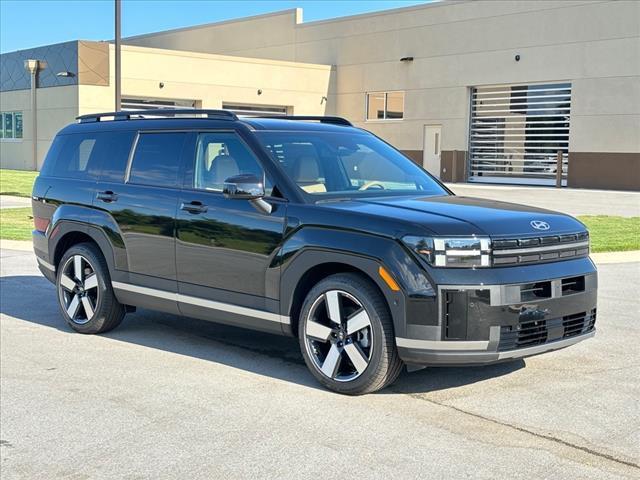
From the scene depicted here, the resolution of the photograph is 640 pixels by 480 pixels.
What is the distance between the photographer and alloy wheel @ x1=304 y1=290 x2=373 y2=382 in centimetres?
561

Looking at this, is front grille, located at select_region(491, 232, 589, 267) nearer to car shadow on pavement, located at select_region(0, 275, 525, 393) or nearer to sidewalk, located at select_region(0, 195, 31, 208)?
car shadow on pavement, located at select_region(0, 275, 525, 393)

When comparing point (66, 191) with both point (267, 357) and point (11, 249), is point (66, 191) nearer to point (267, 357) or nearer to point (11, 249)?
point (267, 357)

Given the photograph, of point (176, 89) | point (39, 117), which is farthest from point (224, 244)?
point (39, 117)

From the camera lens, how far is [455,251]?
17.2 ft

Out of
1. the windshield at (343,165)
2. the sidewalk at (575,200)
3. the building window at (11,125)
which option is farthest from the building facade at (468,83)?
the windshield at (343,165)

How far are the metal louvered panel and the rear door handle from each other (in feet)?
102

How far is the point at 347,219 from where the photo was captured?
224 inches

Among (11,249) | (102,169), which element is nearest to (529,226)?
(102,169)

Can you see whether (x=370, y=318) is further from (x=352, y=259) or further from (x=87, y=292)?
(x=87, y=292)

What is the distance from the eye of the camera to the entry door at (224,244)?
6.15 m

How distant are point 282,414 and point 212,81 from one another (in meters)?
37.2

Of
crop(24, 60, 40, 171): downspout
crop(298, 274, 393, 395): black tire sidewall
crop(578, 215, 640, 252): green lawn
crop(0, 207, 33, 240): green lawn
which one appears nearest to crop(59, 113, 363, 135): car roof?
crop(298, 274, 393, 395): black tire sidewall

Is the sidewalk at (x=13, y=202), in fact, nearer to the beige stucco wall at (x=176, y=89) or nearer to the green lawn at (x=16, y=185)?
the green lawn at (x=16, y=185)

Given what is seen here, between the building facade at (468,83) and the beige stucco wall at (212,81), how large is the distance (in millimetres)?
62
